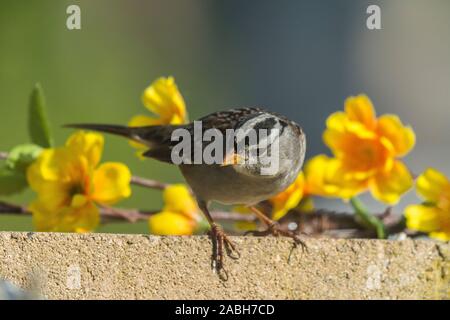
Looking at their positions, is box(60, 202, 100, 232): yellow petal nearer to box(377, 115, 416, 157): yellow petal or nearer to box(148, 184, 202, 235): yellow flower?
box(148, 184, 202, 235): yellow flower

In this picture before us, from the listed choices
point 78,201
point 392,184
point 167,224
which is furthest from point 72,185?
point 392,184

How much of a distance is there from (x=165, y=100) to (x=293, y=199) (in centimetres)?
27

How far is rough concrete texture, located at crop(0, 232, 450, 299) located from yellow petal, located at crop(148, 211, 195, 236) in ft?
0.56

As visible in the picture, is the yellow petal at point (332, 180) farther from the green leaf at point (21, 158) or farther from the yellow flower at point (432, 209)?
the green leaf at point (21, 158)

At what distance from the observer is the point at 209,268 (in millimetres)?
1313

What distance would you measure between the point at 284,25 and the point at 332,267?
5.51ft

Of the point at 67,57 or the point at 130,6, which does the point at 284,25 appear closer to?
the point at 130,6

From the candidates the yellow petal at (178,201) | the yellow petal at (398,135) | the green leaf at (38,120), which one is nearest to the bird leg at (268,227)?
the yellow petal at (178,201)

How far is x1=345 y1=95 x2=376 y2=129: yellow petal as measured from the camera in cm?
149

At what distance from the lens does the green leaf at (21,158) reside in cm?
153

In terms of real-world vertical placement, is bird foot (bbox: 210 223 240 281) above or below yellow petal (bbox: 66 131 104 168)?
below

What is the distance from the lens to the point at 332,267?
4.34 feet

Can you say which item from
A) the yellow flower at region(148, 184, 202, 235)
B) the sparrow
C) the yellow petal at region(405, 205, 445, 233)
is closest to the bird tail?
the sparrow
